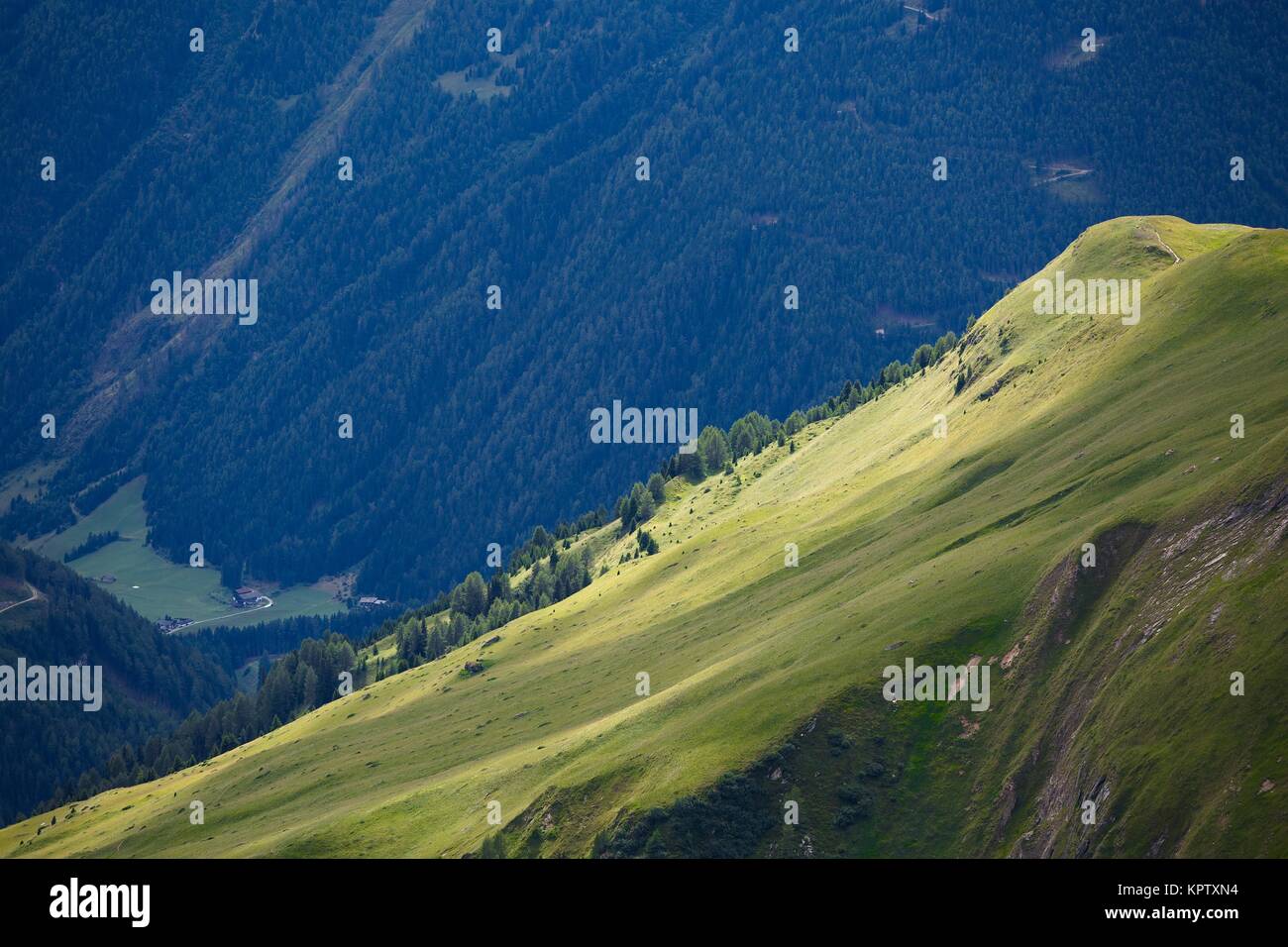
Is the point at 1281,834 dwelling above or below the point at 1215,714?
below

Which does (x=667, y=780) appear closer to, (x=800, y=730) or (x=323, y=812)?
(x=800, y=730)

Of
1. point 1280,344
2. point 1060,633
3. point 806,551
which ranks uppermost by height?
point 1280,344

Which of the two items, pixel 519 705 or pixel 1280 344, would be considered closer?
pixel 1280 344

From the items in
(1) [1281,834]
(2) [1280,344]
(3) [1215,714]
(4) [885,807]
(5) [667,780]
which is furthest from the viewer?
(2) [1280,344]

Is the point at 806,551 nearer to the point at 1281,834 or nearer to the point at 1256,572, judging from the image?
the point at 1256,572
